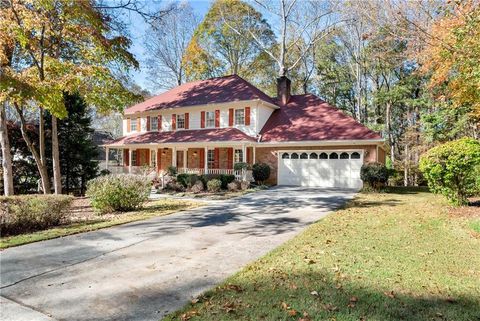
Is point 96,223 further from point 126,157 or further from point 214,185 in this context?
point 126,157

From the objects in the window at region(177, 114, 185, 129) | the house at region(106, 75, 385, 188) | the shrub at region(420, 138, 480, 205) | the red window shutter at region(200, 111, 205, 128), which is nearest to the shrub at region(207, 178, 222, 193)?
the house at region(106, 75, 385, 188)

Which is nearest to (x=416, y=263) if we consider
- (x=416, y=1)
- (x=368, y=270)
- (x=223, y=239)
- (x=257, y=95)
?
(x=368, y=270)

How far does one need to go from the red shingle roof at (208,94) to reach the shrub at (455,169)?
12130mm

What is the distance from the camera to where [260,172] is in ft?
60.4

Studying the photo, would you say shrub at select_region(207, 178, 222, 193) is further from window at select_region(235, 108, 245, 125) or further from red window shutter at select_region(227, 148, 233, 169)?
window at select_region(235, 108, 245, 125)

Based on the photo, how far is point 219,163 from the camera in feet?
72.7

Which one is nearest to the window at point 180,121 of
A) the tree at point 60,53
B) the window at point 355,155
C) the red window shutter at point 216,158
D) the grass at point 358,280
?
the red window shutter at point 216,158

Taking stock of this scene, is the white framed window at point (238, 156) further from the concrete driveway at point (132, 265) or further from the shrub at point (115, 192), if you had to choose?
the concrete driveway at point (132, 265)

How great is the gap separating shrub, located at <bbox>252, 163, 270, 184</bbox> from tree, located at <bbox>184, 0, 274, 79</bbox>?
628 inches

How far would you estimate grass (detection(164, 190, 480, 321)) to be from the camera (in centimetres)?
359

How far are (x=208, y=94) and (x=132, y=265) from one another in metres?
19.4

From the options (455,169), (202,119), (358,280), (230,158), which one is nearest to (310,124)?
(230,158)

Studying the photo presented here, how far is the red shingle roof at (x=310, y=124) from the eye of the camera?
58.8 feet

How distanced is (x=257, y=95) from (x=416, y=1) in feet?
33.7
